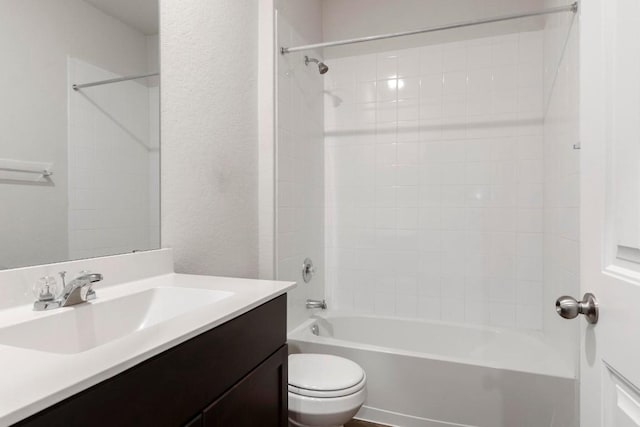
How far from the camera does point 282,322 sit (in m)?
1.11

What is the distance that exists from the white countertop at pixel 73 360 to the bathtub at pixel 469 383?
1147mm

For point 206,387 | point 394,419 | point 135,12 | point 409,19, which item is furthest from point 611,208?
point 409,19

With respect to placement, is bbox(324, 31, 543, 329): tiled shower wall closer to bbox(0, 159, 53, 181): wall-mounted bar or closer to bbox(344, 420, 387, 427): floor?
bbox(344, 420, 387, 427): floor

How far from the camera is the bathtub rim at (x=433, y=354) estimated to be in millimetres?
1616

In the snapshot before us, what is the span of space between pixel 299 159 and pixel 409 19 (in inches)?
48.9

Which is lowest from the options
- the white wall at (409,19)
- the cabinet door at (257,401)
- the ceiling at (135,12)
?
the cabinet door at (257,401)

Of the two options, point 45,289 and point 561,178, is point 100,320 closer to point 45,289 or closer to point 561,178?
point 45,289

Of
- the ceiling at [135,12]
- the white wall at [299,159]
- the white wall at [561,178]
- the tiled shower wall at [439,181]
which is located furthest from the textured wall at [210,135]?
the white wall at [561,178]

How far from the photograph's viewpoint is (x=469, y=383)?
5.57 ft

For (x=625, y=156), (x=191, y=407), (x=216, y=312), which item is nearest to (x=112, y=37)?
(x=216, y=312)

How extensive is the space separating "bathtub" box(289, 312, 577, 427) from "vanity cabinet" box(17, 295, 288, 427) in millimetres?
874

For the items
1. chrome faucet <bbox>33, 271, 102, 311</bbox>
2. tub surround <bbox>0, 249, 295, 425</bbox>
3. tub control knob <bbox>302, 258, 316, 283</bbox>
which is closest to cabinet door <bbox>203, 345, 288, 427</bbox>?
tub surround <bbox>0, 249, 295, 425</bbox>

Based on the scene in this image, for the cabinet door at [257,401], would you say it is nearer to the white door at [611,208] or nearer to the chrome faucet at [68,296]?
the chrome faucet at [68,296]

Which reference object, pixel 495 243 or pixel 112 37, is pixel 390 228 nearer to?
pixel 495 243
